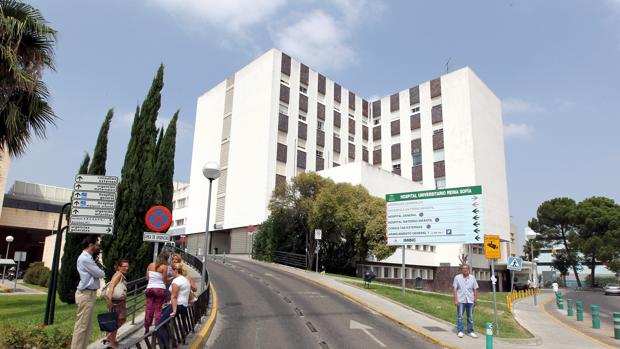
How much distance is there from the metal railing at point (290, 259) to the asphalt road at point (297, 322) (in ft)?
43.3

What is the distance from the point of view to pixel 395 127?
56500 millimetres

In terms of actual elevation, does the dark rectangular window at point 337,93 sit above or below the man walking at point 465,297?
above

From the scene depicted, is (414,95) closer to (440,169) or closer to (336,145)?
(440,169)

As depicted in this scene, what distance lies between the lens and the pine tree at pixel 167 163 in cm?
2123

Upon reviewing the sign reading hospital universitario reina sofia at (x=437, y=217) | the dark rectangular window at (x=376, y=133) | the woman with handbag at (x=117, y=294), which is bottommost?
the woman with handbag at (x=117, y=294)

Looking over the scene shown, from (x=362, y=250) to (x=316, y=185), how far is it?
6347 mm

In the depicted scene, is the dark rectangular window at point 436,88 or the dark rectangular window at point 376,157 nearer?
the dark rectangular window at point 436,88

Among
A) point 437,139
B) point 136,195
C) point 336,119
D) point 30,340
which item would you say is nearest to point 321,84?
point 336,119

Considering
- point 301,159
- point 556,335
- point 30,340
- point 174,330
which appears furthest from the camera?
point 301,159

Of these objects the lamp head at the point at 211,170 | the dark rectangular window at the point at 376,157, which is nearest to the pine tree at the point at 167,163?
the lamp head at the point at 211,170

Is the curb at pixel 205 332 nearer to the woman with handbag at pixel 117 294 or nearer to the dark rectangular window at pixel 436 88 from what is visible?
the woman with handbag at pixel 117 294

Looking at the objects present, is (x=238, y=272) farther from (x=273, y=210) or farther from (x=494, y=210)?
(x=494, y=210)

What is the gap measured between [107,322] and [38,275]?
31302 millimetres

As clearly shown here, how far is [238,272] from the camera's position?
2638 cm
